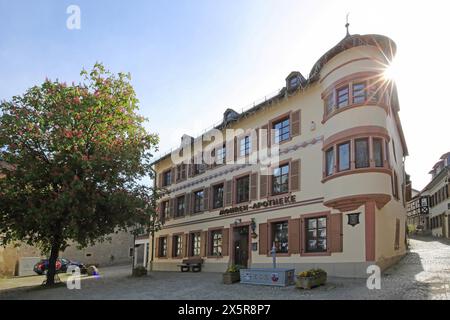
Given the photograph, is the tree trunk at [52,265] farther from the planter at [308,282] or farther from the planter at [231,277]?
the planter at [308,282]

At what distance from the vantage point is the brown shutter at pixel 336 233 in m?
17.3

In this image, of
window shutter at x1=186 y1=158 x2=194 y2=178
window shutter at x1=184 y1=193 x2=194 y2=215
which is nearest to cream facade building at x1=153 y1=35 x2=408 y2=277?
window shutter at x1=184 y1=193 x2=194 y2=215

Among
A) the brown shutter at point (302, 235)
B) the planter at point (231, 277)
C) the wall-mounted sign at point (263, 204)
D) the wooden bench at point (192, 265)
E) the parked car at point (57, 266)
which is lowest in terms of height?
the parked car at point (57, 266)

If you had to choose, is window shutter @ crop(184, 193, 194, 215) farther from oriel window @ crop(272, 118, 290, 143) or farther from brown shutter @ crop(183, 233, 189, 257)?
oriel window @ crop(272, 118, 290, 143)

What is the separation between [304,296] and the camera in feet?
43.0

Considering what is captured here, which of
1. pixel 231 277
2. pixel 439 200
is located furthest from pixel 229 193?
pixel 439 200

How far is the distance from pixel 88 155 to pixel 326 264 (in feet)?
41.1

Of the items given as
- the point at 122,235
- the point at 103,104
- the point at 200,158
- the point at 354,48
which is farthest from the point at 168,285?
the point at 122,235

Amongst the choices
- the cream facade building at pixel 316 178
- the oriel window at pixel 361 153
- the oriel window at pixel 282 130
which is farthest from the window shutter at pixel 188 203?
the oriel window at pixel 361 153

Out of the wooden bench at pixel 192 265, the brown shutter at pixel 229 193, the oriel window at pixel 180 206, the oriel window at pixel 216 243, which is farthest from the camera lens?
the oriel window at pixel 180 206

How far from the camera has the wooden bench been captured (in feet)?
84.3

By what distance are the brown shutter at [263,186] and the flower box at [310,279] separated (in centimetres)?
760

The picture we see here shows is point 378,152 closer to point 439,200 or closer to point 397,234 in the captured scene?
point 397,234
